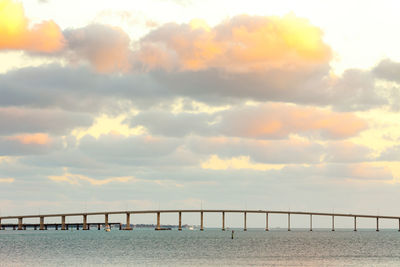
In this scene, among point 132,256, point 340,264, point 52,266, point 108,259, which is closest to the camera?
point 52,266

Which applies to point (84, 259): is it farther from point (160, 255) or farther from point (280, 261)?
point (280, 261)

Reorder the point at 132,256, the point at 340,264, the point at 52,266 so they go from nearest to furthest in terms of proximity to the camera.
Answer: the point at 52,266, the point at 340,264, the point at 132,256

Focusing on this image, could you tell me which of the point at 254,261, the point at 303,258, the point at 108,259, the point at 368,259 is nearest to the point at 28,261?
the point at 108,259

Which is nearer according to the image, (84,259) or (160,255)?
(84,259)

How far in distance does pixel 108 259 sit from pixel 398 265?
4161 centimetres

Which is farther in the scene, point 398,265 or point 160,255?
point 160,255

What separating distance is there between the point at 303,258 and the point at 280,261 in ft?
27.5

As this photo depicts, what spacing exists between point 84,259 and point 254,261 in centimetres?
2503

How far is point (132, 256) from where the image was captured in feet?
353

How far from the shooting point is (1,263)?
92062 mm

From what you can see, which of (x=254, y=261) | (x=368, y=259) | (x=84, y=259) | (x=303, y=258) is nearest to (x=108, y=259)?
(x=84, y=259)

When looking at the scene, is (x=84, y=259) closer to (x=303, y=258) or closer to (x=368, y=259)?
(x=303, y=258)

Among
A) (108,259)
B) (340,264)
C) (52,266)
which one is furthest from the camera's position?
(108,259)

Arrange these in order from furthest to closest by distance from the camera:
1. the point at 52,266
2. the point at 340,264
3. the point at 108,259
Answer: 1. the point at 108,259
2. the point at 340,264
3. the point at 52,266
